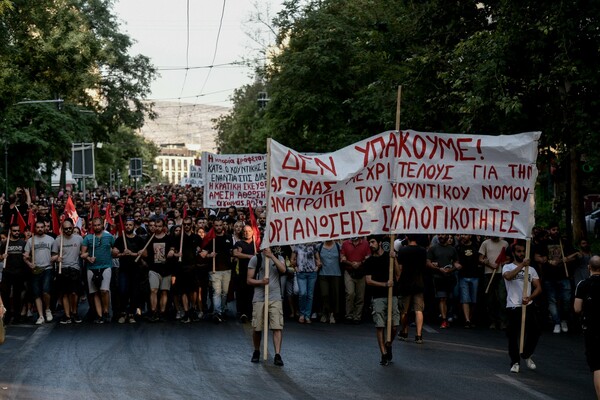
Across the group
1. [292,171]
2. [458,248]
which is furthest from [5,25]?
[292,171]

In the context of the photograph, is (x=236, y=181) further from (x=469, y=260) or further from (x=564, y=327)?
(x=564, y=327)

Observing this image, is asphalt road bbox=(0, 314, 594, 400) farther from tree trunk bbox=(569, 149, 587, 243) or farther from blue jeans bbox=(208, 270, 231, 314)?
tree trunk bbox=(569, 149, 587, 243)

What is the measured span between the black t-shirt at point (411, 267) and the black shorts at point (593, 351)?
522 centimetres

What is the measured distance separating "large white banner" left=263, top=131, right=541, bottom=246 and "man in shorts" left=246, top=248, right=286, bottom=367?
0.54 meters

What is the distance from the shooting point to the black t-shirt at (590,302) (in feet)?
34.7

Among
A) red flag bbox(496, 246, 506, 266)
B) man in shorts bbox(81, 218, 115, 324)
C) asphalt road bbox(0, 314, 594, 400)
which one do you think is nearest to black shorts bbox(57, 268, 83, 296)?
man in shorts bbox(81, 218, 115, 324)

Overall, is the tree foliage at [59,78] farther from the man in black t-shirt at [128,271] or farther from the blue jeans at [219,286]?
the blue jeans at [219,286]

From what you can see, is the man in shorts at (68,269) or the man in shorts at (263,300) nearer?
the man in shorts at (263,300)

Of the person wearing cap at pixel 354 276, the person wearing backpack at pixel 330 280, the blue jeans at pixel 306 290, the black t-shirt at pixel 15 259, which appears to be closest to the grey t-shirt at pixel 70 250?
the black t-shirt at pixel 15 259

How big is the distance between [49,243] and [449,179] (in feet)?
26.9

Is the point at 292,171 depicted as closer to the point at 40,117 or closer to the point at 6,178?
the point at 6,178

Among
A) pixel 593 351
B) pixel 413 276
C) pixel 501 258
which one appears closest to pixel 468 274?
pixel 501 258

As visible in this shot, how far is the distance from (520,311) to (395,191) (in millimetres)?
2184

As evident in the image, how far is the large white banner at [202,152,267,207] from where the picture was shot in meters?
27.6
